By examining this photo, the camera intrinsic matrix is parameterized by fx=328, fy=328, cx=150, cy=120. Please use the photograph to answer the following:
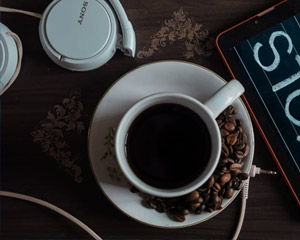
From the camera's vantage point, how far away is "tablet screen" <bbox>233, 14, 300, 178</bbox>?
1.87ft

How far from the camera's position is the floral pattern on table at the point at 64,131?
0.57m

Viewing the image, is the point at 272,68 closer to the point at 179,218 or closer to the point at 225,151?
the point at 225,151

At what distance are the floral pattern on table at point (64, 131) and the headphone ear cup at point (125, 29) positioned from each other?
118mm

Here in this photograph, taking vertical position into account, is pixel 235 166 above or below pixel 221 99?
below

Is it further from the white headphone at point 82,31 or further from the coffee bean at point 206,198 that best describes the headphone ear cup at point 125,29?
the coffee bean at point 206,198

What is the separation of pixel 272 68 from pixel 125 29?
0.27 m

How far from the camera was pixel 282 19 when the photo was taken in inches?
22.8

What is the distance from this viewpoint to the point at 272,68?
0.58 metres

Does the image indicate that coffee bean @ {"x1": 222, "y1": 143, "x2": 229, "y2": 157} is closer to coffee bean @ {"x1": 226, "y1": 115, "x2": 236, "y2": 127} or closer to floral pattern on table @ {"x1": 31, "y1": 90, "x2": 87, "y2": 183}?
coffee bean @ {"x1": 226, "y1": 115, "x2": 236, "y2": 127}

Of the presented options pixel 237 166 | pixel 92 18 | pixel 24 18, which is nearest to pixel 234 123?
pixel 237 166

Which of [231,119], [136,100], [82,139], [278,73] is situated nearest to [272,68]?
[278,73]

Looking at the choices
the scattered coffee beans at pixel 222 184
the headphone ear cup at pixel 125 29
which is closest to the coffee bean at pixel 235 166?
the scattered coffee beans at pixel 222 184

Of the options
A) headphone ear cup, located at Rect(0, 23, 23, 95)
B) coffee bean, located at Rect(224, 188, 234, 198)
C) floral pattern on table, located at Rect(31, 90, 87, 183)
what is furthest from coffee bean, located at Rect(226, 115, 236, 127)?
headphone ear cup, located at Rect(0, 23, 23, 95)

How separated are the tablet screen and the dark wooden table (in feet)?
0.14
